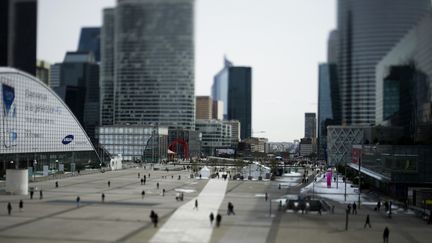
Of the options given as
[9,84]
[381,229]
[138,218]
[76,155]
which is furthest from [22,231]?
[76,155]

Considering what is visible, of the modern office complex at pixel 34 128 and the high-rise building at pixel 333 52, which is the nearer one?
the modern office complex at pixel 34 128

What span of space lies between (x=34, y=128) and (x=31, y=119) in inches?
89.0

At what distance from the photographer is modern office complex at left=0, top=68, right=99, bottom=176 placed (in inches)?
3994

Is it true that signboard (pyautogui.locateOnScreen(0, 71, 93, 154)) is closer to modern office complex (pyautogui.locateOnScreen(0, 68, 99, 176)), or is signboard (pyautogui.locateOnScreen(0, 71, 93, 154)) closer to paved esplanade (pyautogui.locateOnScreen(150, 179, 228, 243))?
modern office complex (pyautogui.locateOnScreen(0, 68, 99, 176))

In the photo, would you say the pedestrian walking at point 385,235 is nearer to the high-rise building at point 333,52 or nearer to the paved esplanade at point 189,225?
the paved esplanade at point 189,225

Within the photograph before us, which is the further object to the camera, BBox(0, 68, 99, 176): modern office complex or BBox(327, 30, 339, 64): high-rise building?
BBox(327, 30, 339, 64): high-rise building

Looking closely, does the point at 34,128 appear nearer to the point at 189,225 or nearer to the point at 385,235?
the point at 189,225

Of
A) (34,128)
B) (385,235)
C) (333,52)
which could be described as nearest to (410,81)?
(333,52)

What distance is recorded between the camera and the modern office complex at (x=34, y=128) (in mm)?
101438

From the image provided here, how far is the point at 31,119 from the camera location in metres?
111

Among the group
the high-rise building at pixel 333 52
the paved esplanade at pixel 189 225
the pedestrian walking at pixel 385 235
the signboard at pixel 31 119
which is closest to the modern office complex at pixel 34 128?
the signboard at pixel 31 119

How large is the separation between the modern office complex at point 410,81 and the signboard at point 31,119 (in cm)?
8479

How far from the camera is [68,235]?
3609cm

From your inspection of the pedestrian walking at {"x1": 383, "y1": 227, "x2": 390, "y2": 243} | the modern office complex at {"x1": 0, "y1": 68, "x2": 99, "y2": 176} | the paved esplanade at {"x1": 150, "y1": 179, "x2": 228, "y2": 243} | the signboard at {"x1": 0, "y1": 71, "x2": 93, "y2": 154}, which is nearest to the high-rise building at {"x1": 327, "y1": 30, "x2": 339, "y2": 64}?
the modern office complex at {"x1": 0, "y1": 68, "x2": 99, "y2": 176}
